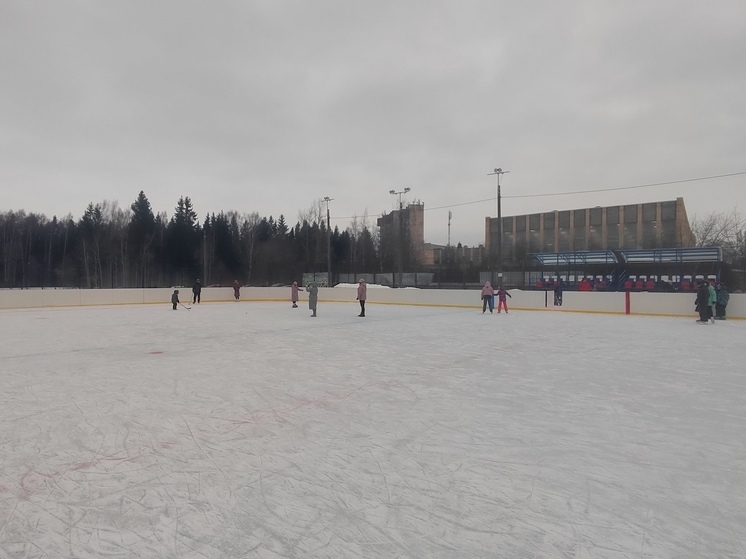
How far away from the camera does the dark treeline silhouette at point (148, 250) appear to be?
56219mm

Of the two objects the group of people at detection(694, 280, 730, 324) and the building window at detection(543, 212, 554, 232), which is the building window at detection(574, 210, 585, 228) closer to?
the building window at detection(543, 212, 554, 232)

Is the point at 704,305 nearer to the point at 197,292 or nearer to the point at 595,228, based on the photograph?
the point at 197,292

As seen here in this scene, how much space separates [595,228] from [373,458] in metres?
66.7

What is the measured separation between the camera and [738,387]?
5.96 metres

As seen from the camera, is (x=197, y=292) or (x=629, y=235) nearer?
(x=197, y=292)

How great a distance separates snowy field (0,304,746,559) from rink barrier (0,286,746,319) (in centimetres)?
1153

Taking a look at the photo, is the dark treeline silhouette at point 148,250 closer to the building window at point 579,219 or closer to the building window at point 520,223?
the building window at point 520,223

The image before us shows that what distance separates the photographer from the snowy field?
96.0 inches

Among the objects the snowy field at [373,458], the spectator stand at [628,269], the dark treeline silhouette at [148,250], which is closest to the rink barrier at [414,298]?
the spectator stand at [628,269]

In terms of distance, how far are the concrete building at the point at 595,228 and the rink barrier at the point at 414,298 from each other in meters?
30.7

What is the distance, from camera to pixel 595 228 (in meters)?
62.1

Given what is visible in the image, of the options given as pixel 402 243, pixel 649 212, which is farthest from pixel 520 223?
pixel 402 243

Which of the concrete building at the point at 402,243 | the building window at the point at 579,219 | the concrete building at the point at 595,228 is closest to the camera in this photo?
the concrete building at the point at 402,243

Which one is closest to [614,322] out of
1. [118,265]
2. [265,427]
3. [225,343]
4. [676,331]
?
[676,331]
